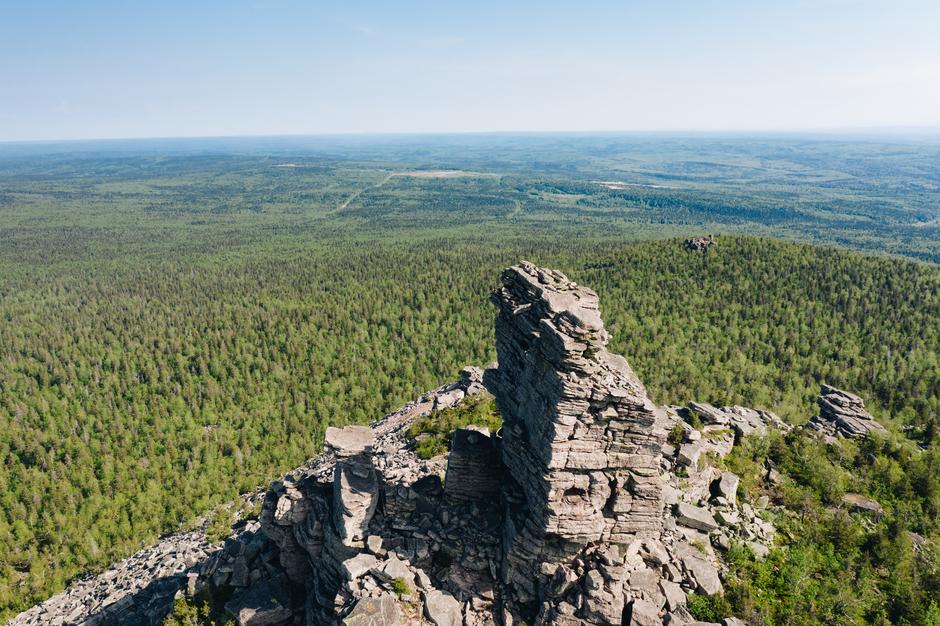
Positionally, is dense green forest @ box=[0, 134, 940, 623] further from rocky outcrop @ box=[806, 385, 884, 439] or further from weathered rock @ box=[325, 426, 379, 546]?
weathered rock @ box=[325, 426, 379, 546]

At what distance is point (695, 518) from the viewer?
1054 inches

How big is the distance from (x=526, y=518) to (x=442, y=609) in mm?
5793

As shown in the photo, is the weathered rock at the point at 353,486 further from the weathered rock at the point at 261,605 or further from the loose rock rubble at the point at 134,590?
the loose rock rubble at the point at 134,590

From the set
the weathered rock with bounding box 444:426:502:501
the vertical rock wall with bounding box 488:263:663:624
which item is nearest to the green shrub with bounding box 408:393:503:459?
the weathered rock with bounding box 444:426:502:501

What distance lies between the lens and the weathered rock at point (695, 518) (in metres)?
26.7

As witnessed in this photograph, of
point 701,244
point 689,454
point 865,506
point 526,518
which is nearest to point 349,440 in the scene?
point 526,518

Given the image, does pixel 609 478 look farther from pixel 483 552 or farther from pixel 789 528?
pixel 789 528

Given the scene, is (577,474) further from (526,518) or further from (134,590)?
(134,590)

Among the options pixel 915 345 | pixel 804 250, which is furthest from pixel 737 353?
pixel 804 250

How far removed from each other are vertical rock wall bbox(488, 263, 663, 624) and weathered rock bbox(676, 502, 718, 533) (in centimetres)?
373

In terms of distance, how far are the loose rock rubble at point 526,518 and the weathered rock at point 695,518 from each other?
0.29ft

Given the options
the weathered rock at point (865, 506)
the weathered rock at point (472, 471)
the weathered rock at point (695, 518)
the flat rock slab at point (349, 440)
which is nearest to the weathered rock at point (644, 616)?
the weathered rock at point (695, 518)

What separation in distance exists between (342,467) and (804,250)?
4848 inches

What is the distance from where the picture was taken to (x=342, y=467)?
1151 inches
